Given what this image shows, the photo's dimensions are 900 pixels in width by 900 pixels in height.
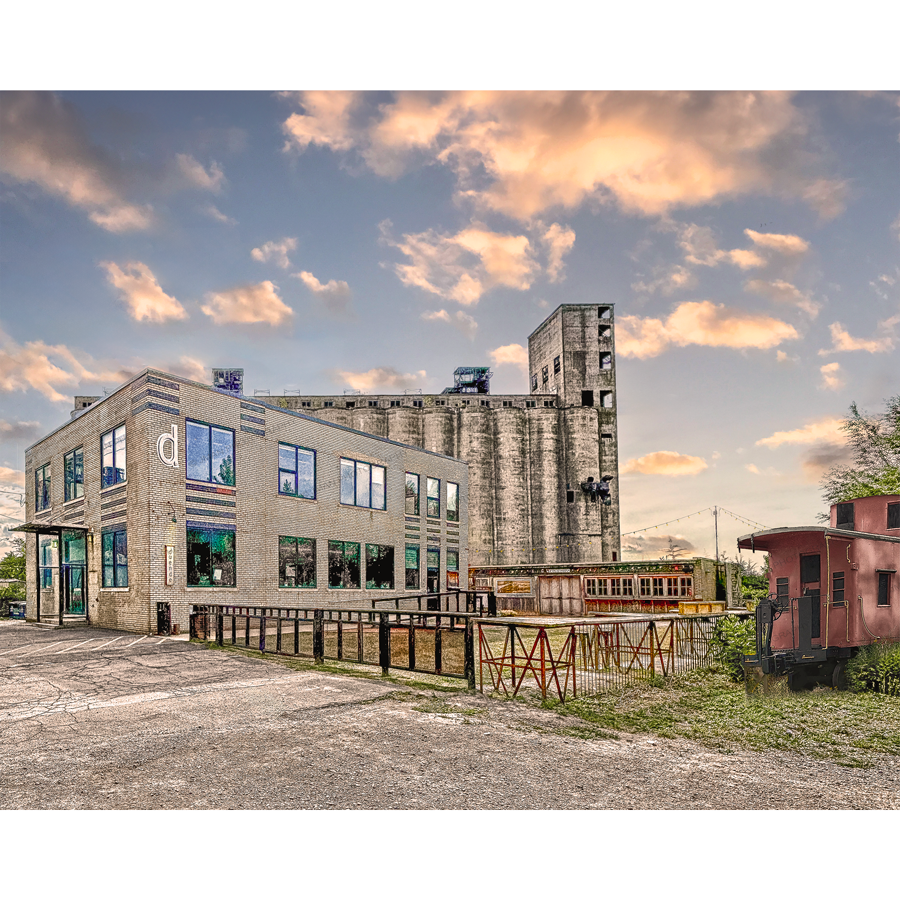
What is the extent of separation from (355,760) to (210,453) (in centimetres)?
1854

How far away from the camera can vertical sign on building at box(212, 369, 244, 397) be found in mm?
51844

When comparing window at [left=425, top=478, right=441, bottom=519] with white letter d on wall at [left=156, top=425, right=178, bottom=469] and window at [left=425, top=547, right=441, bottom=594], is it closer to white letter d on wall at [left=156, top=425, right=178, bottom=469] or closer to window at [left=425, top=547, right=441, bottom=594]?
window at [left=425, top=547, right=441, bottom=594]

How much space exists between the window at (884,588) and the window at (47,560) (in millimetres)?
28194

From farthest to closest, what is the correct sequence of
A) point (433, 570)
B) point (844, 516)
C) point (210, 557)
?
1. point (433, 570)
2. point (210, 557)
3. point (844, 516)

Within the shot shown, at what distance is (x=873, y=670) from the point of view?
39.9 feet

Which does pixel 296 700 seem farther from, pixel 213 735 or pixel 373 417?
pixel 373 417

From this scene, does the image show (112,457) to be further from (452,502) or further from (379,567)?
(452,502)

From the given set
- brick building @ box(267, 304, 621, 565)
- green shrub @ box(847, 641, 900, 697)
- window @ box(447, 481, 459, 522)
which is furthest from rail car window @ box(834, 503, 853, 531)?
brick building @ box(267, 304, 621, 565)

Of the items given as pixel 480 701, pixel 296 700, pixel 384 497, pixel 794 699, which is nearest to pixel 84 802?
pixel 296 700

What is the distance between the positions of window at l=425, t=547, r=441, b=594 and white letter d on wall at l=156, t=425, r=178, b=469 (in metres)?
15.3

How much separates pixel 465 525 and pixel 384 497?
293 inches

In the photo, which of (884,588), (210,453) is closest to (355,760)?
(884,588)

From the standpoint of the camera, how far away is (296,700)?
10.1 m

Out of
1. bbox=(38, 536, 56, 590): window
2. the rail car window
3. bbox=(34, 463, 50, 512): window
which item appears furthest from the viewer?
bbox=(34, 463, 50, 512): window
